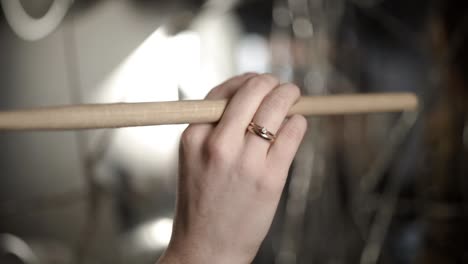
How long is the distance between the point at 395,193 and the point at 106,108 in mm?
802

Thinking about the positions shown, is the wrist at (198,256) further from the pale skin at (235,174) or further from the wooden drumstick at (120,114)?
the wooden drumstick at (120,114)

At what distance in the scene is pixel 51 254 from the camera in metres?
0.77

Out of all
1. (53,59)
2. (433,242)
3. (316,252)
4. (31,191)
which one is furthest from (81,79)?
(433,242)

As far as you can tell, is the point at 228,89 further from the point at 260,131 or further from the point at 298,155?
the point at 298,155

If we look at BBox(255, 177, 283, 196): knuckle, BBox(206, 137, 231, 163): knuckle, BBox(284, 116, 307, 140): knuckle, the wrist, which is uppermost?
BBox(206, 137, 231, 163): knuckle

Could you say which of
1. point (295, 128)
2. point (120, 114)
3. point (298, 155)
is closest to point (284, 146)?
point (295, 128)

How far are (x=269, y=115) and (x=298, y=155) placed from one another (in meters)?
0.56

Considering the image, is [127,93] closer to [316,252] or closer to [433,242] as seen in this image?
[316,252]

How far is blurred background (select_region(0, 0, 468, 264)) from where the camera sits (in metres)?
0.73

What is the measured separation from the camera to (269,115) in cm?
41

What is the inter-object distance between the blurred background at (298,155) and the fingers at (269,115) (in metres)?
0.42

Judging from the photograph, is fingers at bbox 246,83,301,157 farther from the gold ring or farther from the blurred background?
the blurred background

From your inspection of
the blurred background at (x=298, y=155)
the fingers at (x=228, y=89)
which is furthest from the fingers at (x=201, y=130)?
the blurred background at (x=298, y=155)

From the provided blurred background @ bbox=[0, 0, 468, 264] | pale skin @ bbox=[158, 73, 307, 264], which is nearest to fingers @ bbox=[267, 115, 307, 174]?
pale skin @ bbox=[158, 73, 307, 264]
